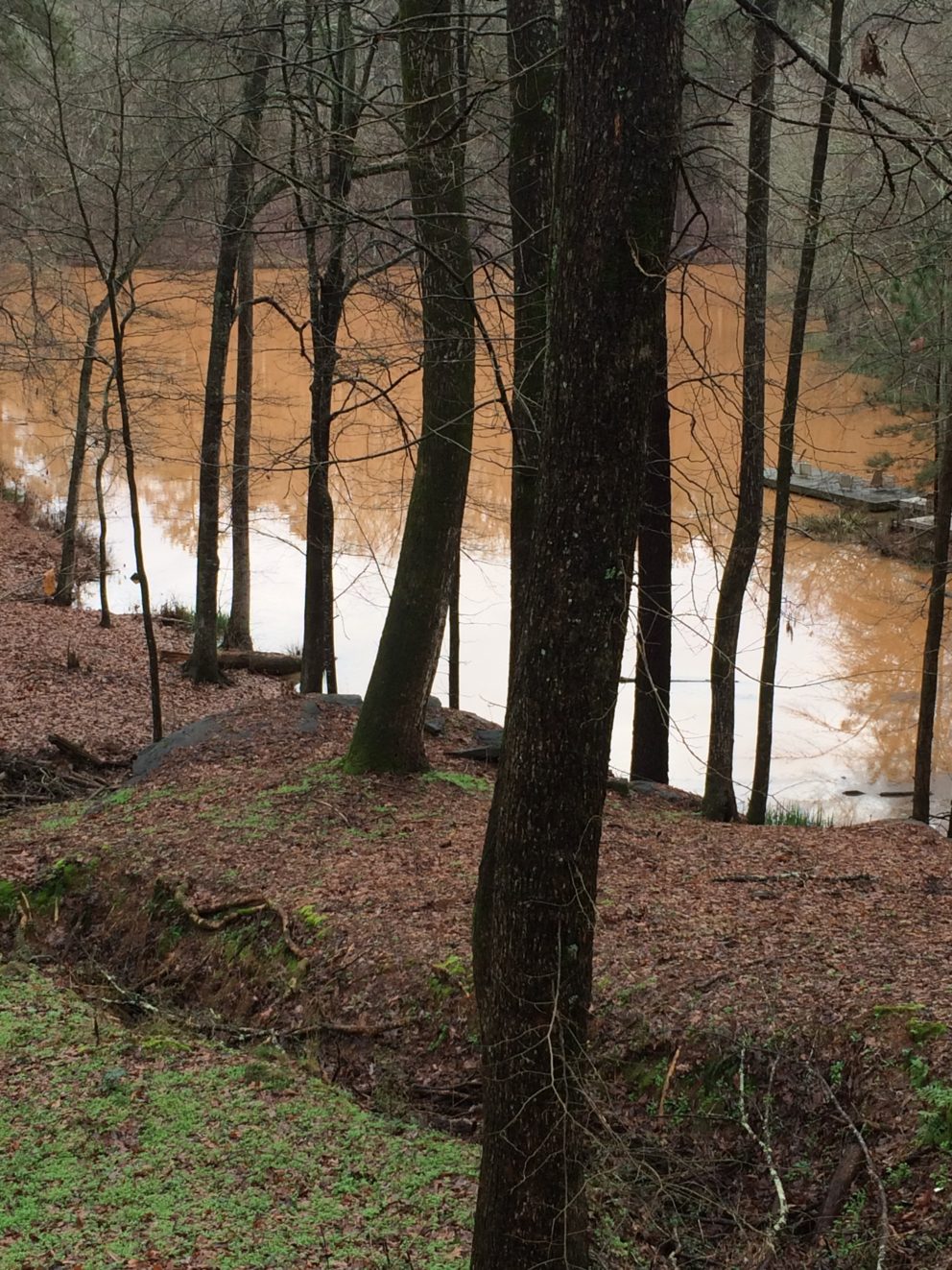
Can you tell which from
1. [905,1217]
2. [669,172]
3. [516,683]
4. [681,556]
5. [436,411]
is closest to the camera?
[669,172]

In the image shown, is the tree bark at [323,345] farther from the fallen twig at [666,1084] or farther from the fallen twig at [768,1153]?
the fallen twig at [768,1153]

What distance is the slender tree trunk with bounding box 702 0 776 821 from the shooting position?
938 cm

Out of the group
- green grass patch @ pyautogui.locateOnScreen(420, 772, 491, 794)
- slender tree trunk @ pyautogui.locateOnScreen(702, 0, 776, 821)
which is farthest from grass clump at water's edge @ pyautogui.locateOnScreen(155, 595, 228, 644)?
slender tree trunk @ pyautogui.locateOnScreen(702, 0, 776, 821)

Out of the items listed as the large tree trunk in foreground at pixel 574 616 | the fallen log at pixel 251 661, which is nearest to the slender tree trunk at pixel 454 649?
the fallen log at pixel 251 661

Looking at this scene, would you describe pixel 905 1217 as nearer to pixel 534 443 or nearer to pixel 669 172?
pixel 669 172

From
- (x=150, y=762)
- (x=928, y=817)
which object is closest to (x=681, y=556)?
(x=928, y=817)

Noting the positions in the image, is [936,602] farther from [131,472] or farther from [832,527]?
[832,527]

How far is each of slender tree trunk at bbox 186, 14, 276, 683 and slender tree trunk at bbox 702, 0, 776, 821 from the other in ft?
17.1

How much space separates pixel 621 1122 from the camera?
17.2ft

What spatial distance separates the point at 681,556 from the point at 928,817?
11790 mm

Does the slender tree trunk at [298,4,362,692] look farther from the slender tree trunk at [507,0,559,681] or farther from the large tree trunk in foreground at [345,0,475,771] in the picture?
the slender tree trunk at [507,0,559,681]

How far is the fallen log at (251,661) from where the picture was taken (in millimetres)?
16375

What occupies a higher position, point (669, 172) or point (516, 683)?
point (669, 172)

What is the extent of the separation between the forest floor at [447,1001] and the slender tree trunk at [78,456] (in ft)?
26.5
